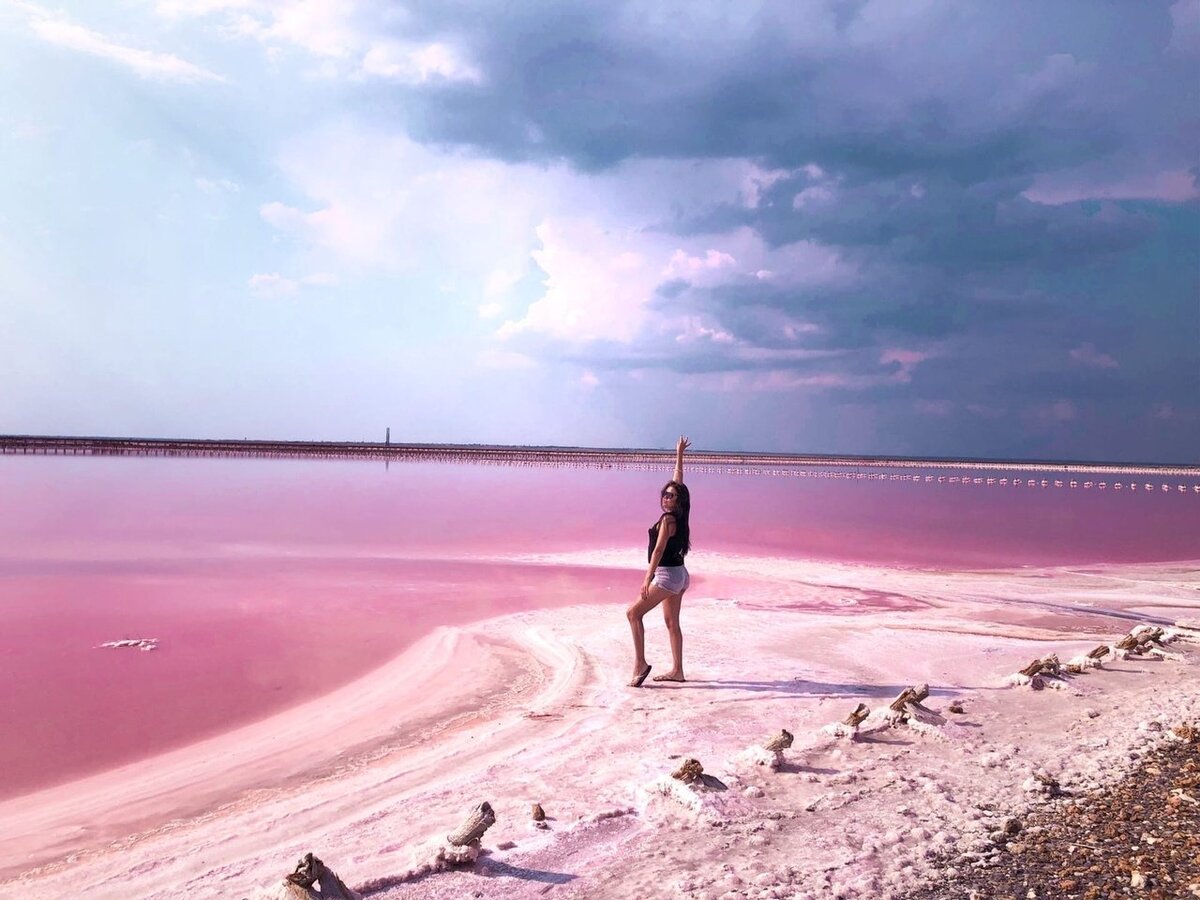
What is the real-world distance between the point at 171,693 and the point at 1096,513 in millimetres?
37940

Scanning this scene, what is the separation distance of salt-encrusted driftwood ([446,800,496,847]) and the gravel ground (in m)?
2.20

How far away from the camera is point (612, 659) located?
8.87 metres

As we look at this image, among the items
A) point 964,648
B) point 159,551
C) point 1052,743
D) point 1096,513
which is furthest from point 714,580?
point 1096,513

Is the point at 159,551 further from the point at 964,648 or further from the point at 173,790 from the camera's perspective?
the point at 964,648

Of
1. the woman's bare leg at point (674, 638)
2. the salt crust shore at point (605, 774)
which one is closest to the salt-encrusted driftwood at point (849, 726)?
the salt crust shore at point (605, 774)

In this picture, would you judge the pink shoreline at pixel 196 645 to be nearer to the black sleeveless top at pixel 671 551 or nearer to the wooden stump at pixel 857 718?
the black sleeveless top at pixel 671 551

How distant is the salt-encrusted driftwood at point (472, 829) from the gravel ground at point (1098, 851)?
86.8 inches

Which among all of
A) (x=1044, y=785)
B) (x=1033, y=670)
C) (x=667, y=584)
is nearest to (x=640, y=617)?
(x=667, y=584)

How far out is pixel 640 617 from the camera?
7816 mm

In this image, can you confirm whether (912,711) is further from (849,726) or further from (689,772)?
(689,772)

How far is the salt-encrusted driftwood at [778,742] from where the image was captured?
5707 millimetres

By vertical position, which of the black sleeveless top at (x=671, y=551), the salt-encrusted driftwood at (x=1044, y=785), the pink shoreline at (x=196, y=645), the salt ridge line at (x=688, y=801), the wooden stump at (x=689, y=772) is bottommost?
the pink shoreline at (x=196, y=645)

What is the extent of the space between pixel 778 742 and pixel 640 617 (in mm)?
2319

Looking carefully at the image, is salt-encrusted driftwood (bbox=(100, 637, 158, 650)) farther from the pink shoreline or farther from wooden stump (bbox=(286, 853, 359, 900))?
wooden stump (bbox=(286, 853, 359, 900))
